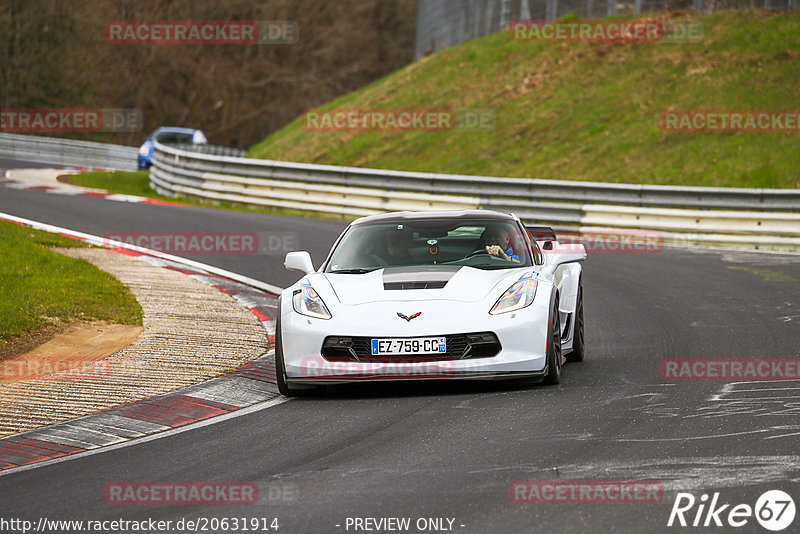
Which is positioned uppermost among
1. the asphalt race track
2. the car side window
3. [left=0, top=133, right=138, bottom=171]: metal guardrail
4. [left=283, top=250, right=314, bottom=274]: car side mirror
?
[left=0, top=133, right=138, bottom=171]: metal guardrail

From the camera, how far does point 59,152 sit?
141ft

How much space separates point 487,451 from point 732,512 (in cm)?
163

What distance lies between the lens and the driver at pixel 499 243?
924 centimetres

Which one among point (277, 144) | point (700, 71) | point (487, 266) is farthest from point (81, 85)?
point (487, 266)

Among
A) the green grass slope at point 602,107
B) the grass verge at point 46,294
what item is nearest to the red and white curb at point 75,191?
the green grass slope at point 602,107

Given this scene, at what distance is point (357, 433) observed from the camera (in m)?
6.95

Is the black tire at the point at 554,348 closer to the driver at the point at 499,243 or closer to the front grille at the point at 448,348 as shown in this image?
the front grille at the point at 448,348

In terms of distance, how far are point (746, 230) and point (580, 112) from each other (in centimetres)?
1154

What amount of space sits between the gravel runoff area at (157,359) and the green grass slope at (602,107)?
14.5 meters

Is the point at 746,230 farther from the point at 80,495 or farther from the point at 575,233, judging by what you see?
the point at 80,495

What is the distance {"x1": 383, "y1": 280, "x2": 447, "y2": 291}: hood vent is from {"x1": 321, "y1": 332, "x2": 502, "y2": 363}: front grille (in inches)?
21.4

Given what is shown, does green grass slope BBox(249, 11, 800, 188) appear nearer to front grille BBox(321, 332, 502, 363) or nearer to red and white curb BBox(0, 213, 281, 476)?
front grille BBox(321, 332, 502, 363)

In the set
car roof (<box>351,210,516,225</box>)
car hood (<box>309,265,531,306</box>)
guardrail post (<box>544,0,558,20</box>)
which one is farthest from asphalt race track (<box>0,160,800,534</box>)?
guardrail post (<box>544,0,558,20</box>)

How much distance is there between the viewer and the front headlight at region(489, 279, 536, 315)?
324 inches
